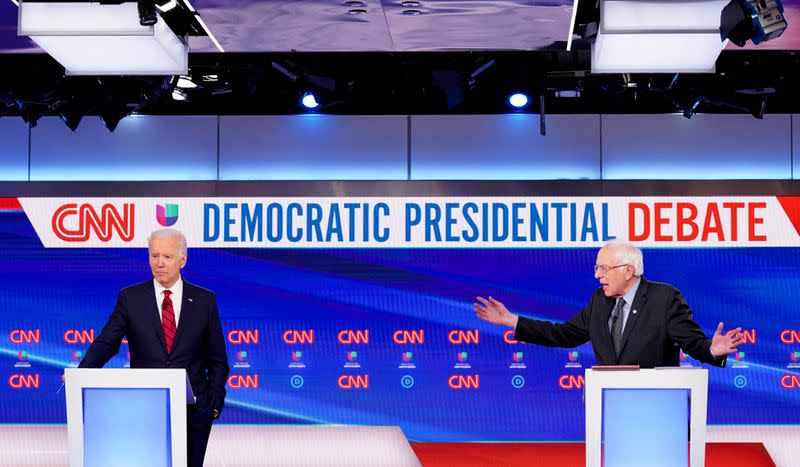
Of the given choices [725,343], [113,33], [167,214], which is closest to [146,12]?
[113,33]

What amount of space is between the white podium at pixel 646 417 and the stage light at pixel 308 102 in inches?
162

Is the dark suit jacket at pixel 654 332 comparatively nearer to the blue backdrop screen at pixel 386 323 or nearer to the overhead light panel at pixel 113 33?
the overhead light panel at pixel 113 33

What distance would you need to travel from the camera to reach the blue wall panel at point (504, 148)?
24.7ft

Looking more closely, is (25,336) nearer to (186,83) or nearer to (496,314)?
(186,83)

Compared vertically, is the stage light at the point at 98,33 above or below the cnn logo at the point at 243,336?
above

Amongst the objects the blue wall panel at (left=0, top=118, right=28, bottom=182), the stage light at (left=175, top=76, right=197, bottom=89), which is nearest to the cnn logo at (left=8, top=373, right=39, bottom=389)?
the blue wall panel at (left=0, top=118, right=28, bottom=182)

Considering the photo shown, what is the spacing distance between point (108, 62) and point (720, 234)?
4189 millimetres

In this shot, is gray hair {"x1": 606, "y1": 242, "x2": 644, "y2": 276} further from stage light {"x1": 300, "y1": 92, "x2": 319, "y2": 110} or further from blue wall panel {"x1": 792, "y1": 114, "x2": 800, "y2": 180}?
blue wall panel {"x1": 792, "y1": 114, "x2": 800, "y2": 180}

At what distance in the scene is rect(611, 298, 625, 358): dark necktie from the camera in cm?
432

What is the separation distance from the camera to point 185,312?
14.0 feet

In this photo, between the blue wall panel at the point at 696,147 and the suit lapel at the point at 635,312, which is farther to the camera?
the blue wall panel at the point at 696,147

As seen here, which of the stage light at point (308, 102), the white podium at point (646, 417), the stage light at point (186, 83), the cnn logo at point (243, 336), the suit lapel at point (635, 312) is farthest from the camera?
the stage light at point (308, 102)

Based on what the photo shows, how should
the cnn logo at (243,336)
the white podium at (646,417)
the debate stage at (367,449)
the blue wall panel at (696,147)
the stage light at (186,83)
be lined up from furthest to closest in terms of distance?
the blue wall panel at (696,147), the cnn logo at (243,336), the stage light at (186,83), the debate stage at (367,449), the white podium at (646,417)

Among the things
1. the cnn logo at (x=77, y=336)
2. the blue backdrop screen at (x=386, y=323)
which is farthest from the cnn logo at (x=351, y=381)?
the cnn logo at (x=77, y=336)
